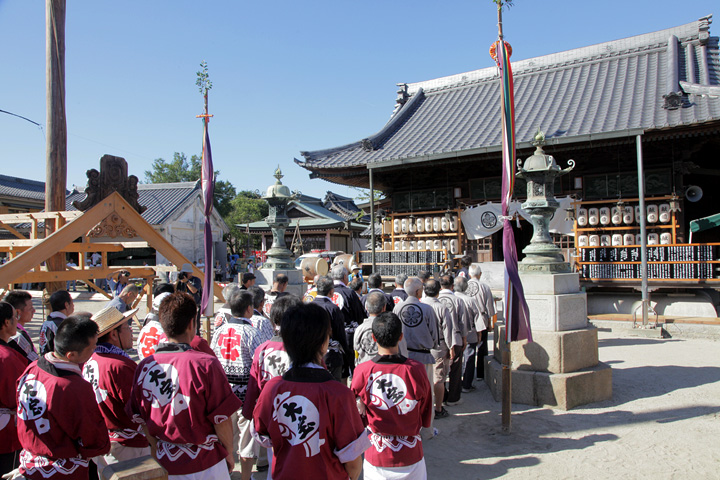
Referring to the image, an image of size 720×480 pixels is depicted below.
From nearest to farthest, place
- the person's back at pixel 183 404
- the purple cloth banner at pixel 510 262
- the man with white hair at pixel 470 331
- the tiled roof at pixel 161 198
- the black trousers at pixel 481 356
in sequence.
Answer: the person's back at pixel 183 404, the purple cloth banner at pixel 510 262, the man with white hair at pixel 470 331, the black trousers at pixel 481 356, the tiled roof at pixel 161 198

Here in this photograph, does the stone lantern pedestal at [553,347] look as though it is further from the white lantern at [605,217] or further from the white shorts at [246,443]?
the white lantern at [605,217]

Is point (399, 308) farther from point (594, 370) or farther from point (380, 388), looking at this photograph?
point (594, 370)

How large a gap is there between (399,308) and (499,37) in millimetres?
3167

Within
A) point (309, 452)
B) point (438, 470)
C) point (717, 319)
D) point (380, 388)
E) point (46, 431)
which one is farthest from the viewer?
point (717, 319)

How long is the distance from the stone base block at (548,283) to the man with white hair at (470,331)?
74cm

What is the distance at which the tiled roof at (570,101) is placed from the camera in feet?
35.2

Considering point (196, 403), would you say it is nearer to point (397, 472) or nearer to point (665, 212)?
point (397, 472)

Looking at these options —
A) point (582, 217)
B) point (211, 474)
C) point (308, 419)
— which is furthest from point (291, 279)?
point (582, 217)

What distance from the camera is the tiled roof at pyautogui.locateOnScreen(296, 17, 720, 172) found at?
1072 centimetres

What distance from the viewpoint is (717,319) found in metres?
9.50

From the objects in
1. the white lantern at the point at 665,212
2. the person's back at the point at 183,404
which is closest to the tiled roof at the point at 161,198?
the white lantern at the point at 665,212

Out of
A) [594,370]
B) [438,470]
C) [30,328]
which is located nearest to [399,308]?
[438,470]

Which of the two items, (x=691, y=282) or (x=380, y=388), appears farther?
(x=691, y=282)

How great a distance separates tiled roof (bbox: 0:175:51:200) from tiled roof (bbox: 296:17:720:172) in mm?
17674
